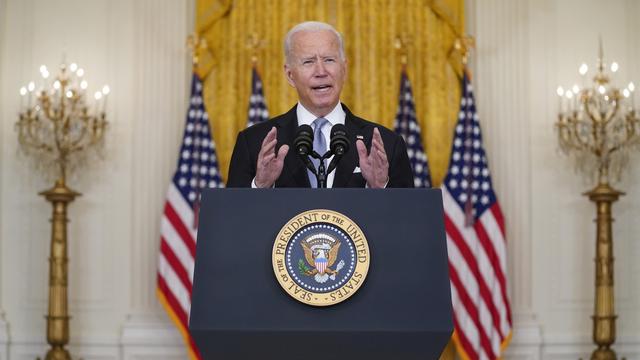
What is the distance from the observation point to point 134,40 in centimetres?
909

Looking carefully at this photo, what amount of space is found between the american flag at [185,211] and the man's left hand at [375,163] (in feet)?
18.3

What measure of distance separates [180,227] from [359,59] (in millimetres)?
2246

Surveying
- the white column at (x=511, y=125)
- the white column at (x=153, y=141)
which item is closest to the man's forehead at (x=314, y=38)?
the white column at (x=153, y=141)

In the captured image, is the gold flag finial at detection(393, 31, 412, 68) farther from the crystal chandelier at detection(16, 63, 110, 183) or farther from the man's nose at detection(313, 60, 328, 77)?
the man's nose at detection(313, 60, 328, 77)

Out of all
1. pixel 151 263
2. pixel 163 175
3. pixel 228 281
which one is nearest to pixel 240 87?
pixel 163 175

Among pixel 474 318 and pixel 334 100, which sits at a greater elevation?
pixel 334 100

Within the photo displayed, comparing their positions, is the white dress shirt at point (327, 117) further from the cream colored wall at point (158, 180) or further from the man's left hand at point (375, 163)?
the cream colored wall at point (158, 180)

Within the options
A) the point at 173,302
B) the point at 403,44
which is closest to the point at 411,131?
the point at 403,44

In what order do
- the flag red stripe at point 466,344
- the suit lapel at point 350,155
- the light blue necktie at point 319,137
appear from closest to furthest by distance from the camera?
the suit lapel at point 350,155 < the light blue necktie at point 319,137 < the flag red stripe at point 466,344

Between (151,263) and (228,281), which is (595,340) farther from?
(228,281)

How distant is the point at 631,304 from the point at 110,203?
4.87 metres

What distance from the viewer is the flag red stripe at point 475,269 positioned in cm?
859

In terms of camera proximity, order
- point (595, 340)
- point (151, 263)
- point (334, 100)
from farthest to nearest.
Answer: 1. point (151, 263)
2. point (595, 340)
3. point (334, 100)

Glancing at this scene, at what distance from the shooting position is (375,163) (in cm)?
318
